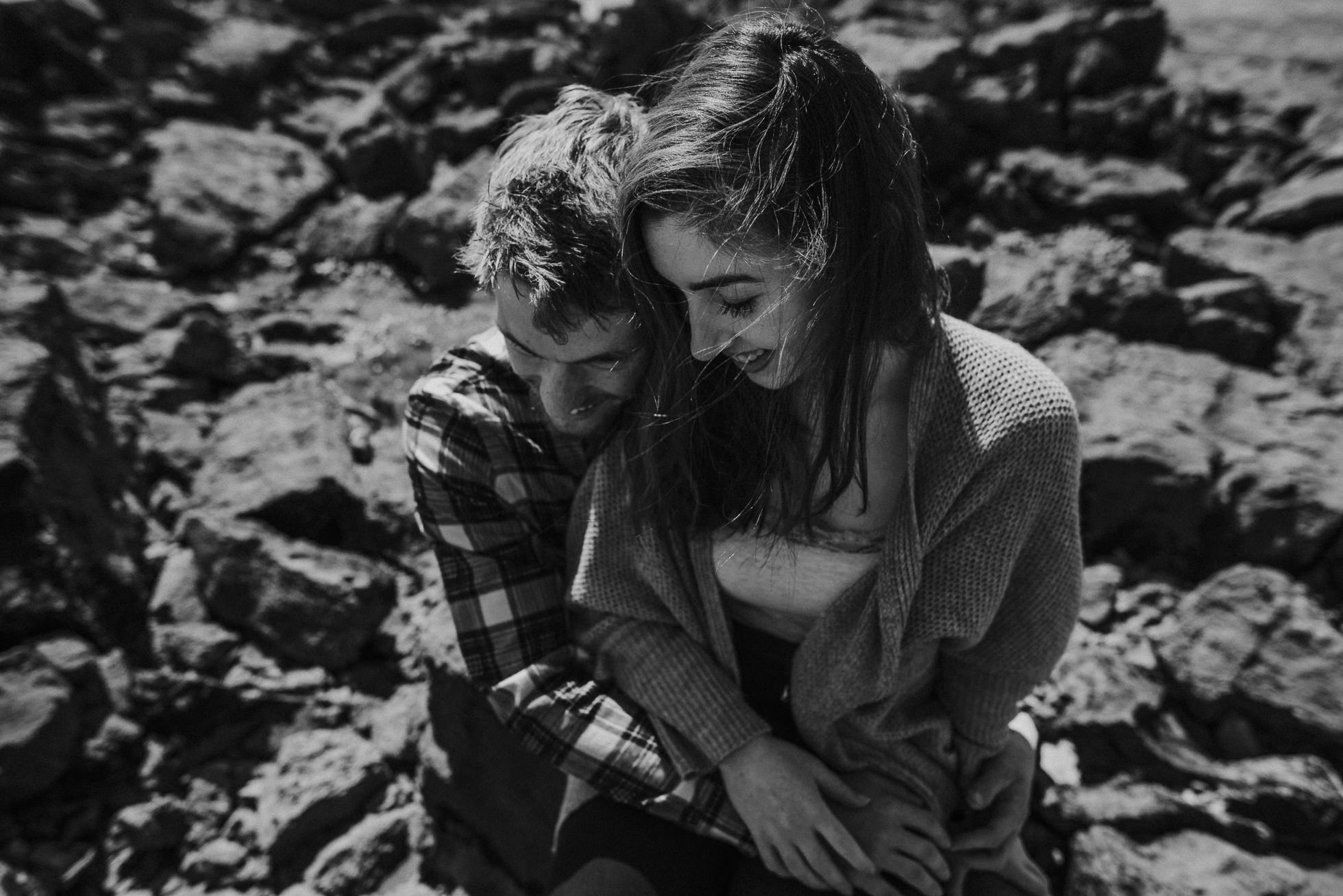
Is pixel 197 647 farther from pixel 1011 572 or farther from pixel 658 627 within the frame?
pixel 1011 572

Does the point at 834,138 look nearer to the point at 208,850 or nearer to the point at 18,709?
the point at 208,850

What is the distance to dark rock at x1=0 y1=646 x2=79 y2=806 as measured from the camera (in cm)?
293

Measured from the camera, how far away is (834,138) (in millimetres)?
1511

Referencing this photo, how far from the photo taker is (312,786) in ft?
9.79

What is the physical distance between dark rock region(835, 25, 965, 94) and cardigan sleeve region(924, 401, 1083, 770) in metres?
4.50

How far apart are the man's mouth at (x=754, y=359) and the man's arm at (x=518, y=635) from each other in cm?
67

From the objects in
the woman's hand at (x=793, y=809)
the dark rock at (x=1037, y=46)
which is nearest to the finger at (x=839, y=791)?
the woman's hand at (x=793, y=809)

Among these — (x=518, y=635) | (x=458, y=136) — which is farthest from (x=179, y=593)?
(x=458, y=136)

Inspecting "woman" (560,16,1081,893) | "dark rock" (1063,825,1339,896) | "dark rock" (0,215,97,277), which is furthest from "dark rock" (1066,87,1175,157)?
"dark rock" (0,215,97,277)

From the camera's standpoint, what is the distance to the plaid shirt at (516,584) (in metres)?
2.04

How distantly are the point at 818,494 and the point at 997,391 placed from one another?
389mm

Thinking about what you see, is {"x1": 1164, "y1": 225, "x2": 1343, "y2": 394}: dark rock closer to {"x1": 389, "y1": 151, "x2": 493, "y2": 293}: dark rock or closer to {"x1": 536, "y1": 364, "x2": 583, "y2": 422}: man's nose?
{"x1": 536, "y1": 364, "x2": 583, "y2": 422}: man's nose

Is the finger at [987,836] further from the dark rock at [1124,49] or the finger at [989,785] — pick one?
the dark rock at [1124,49]

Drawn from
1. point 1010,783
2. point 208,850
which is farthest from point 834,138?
point 208,850
